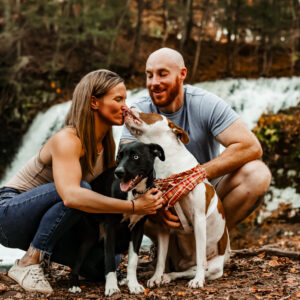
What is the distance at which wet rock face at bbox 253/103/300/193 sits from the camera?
7977 millimetres

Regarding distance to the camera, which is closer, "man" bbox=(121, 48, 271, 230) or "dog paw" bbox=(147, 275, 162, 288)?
"dog paw" bbox=(147, 275, 162, 288)

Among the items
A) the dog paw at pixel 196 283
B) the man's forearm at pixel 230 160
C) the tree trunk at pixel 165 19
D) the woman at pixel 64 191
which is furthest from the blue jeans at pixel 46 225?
the tree trunk at pixel 165 19

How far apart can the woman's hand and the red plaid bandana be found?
5cm

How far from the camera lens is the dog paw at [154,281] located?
294 cm

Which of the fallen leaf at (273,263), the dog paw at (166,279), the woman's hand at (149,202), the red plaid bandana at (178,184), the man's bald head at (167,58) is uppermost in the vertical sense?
the man's bald head at (167,58)

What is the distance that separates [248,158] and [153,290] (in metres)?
1.47

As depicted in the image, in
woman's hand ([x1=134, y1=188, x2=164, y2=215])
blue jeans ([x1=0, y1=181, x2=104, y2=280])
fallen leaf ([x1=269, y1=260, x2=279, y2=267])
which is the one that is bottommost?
fallen leaf ([x1=269, y1=260, x2=279, y2=267])

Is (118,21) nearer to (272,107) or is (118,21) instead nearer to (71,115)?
(272,107)

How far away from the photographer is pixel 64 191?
8.91 ft

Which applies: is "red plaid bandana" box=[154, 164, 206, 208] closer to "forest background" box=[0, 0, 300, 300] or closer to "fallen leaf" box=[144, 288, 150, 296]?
"fallen leaf" box=[144, 288, 150, 296]

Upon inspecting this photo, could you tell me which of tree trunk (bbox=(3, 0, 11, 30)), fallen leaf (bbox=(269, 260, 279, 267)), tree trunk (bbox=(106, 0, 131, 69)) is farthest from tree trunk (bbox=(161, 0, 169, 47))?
fallen leaf (bbox=(269, 260, 279, 267))

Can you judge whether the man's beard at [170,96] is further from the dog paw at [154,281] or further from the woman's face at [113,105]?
the dog paw at [154,281]

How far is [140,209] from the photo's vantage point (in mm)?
2781

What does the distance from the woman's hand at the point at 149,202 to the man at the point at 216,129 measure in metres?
0.78
